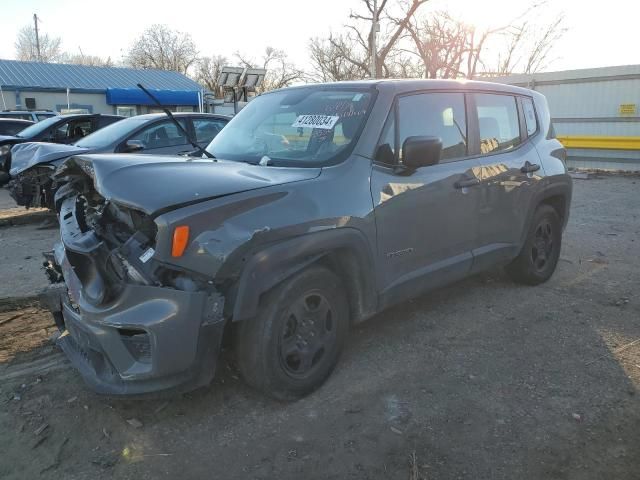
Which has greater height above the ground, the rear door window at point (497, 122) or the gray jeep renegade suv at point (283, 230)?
the rear door window at point (497, 122)

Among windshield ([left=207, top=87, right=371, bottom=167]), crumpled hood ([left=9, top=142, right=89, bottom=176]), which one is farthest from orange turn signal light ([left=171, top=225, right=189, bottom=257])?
crumpled hood ([left=9, top=142, right=89, bottom=176])

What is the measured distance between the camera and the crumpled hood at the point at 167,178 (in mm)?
2668

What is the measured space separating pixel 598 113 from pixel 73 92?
93.6 ft

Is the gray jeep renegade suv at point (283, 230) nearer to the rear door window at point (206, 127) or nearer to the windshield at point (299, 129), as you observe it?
the windshield at point (299, 129)

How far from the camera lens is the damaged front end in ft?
8.47

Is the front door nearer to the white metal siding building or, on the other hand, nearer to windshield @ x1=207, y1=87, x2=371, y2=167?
windshield @ x1=207, y1=87, x2=371, y2=167

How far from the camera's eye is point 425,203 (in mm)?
3686

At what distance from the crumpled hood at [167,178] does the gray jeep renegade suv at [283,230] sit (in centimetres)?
1

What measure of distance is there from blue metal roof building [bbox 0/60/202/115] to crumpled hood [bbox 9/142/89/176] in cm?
2245

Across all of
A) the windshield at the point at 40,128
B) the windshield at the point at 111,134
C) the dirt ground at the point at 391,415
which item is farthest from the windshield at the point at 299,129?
the windshield at the point at 40,128

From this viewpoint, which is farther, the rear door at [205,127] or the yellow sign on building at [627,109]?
the yellow sign on building at [627,109]

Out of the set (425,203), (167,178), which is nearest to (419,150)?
(425,203)

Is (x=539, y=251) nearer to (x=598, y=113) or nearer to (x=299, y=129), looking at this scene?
(x=299, y=129)

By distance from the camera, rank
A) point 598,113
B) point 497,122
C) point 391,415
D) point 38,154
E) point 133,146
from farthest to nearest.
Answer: point 598,113, point 38,154, point 133,146, point 497,122, point 391,415
